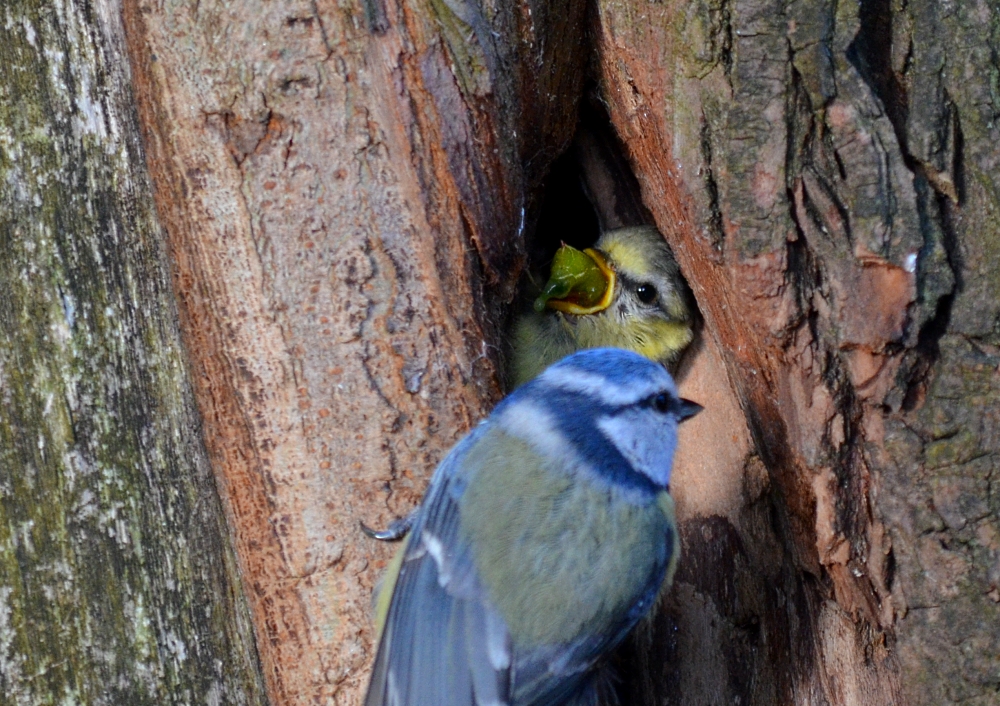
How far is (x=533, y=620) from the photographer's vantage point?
5.65 feet

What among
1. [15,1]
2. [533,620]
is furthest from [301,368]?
[15,1]

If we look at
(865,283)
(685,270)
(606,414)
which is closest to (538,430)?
(606,414)

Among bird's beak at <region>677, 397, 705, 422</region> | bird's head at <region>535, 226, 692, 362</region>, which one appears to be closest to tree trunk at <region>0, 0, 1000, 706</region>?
bird's beak at <region>677, 397, 705, 422</region>

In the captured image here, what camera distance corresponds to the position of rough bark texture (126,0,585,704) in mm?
1771

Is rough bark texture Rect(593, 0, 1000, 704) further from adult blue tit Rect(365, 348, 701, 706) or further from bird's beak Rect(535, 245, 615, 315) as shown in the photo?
bird's beak Rect(535, 245, 615, 315)

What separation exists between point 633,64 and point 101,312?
1185mm

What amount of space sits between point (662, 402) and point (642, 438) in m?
0.09

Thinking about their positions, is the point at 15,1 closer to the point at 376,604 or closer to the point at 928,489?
the point at 376,604

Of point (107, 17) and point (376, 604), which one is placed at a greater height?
point (107, 17)

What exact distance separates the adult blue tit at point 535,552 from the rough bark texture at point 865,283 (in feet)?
0.90

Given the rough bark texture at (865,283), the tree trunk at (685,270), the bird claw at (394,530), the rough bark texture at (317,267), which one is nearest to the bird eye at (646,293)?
the tree trunk at (685,270)

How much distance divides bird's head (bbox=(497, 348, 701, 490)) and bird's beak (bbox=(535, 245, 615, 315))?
19.5 inches

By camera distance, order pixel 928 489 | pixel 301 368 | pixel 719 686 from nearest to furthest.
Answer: pixel 928 489
pixel 301 368
pixel 719 686

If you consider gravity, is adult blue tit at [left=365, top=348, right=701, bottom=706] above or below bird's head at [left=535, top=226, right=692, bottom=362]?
below
